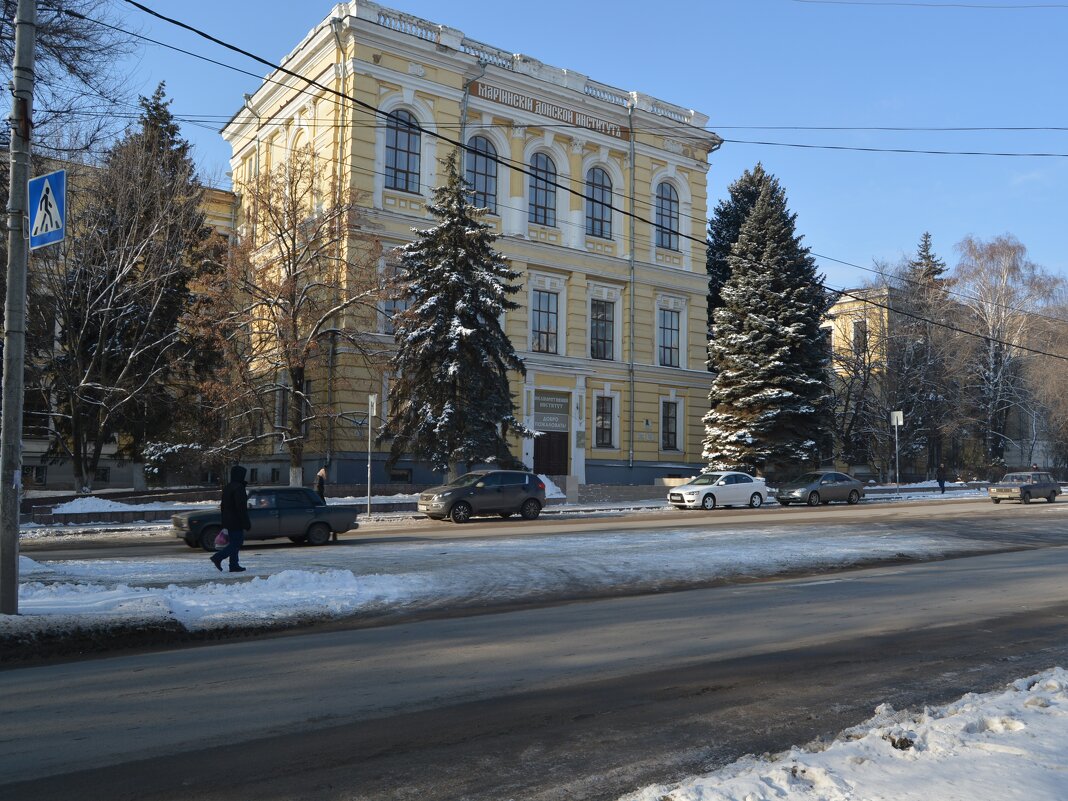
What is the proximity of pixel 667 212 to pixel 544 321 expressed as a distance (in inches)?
400

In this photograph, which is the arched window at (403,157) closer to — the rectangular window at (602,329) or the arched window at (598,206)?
the arched window at (598,206)

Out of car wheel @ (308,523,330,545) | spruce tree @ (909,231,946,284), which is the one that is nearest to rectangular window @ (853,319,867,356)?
spruce tree @ (909,231,946,284)

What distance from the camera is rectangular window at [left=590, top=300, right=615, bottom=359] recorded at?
146ft

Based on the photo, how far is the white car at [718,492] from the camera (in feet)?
113

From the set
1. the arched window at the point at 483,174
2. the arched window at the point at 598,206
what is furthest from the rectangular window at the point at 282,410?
the arched window at the point at 598,206

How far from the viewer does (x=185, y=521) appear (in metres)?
19.4

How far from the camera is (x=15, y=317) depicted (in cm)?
1000

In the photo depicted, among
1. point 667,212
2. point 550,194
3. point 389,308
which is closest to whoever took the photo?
point 389,308

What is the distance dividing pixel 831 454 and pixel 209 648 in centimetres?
4295

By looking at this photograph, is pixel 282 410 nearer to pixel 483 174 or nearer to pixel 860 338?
pixel 483 174

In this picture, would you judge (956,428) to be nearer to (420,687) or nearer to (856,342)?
(856,342)

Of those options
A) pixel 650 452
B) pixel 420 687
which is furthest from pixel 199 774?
pixel 650 452

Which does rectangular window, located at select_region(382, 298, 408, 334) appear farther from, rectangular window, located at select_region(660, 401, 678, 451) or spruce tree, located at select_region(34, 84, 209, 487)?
rectangular window, located at select_region(660, 401, 678, 451)

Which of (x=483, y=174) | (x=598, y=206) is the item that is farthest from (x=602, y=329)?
(x=483, y=174)
